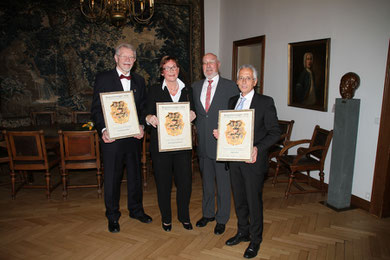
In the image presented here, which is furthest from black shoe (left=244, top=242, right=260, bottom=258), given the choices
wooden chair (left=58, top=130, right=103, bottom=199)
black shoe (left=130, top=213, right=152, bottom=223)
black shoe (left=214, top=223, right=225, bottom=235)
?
wooden chair (left=58, top=130, right=103, bottom=199)

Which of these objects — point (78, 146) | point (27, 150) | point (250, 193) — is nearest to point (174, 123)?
point (250, 193)

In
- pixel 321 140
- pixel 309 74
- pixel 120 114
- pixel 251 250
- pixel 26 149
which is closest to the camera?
pixel 251 250

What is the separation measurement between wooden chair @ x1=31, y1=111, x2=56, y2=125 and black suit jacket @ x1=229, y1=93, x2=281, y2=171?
445 centimetres

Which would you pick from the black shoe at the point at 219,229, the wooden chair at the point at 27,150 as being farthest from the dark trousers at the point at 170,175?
the wooden chair at the point at 27,150

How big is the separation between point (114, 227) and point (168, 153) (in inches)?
40.3

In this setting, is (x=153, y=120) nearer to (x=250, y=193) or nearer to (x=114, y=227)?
(x=250, y=193)

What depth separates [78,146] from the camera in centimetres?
384

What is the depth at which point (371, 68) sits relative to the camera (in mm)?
3424

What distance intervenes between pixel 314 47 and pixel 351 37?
617 mm

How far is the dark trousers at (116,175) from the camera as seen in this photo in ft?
9.51

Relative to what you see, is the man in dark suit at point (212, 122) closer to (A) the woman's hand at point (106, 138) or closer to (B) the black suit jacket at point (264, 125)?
(B) the black suit jacket at point (264, 125)

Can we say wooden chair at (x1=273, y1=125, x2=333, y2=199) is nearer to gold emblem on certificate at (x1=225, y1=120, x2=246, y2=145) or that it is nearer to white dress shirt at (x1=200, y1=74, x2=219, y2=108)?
white dress shirt at (x1=200, y1=74, x2=219, y2=108)

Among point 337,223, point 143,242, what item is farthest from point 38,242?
point 337,223

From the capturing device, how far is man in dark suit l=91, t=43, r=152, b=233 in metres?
2.79
